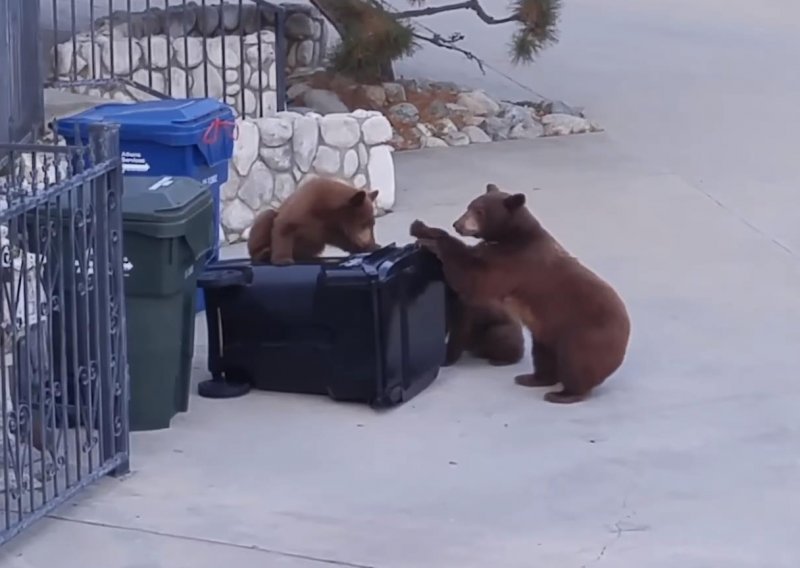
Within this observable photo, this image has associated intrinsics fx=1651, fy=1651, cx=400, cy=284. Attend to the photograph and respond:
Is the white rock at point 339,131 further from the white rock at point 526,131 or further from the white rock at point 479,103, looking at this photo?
the white rock at point 479,103

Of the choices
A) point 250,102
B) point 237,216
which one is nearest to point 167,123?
point 237,216

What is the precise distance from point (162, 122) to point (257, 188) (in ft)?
6.42

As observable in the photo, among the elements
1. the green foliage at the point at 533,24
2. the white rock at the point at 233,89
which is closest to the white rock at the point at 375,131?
the white rock at the point at 233,89

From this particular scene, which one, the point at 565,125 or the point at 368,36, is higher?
the point at 368,36

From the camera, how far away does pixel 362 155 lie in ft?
30.2

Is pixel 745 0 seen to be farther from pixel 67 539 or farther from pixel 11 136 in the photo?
pixel 67 539

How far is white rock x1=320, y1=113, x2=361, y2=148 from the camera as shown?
9.05 meters

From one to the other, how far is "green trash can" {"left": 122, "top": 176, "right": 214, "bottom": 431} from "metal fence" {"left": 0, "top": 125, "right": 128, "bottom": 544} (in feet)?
1.14

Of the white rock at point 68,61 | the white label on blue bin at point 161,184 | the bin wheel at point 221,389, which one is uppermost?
the white label on blue bin at point 161,184

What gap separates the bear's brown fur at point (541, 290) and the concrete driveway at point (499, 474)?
0.58 feet

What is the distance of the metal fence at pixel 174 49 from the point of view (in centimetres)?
991

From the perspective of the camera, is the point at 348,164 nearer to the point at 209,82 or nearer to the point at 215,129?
the point at 209,82

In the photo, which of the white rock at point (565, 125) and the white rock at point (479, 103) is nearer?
the white rock at point (565, 125)

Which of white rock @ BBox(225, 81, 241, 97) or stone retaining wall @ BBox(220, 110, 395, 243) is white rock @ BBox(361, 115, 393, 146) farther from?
white rock @ BBox(225, 81, 241, 97)
